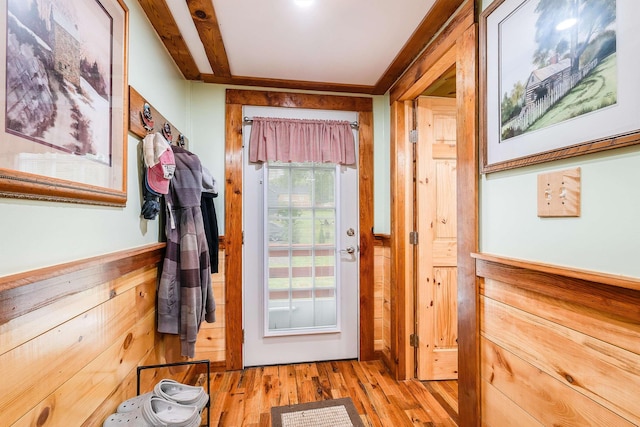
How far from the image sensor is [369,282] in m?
2.44

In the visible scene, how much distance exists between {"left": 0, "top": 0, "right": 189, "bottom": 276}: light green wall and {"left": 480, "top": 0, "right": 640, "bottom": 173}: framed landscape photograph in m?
1.52

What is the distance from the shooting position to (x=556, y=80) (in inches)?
36.3

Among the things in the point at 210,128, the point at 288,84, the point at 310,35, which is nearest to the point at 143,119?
the point at 210,128

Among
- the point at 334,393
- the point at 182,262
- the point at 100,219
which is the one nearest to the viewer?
the point at 100,219

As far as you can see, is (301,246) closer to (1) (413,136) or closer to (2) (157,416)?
(1) (413,136)

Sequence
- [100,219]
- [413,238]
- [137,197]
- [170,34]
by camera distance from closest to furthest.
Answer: [100,219] < [137,197] < [170,34] < [413,238]

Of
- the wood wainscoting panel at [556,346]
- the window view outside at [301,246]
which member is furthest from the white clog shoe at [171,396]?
the wood wainscoting panel at [556,346]

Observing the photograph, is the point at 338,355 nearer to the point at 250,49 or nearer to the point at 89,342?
the point at 89,342

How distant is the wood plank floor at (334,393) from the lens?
1.75 m

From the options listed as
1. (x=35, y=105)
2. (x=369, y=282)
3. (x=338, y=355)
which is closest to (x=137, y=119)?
(x=35, y=105)

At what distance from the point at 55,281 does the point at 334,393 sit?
1768 mm

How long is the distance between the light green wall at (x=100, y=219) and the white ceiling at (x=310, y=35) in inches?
8.4

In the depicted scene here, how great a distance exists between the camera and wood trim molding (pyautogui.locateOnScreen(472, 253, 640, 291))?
2.35 ft

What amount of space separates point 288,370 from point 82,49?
7.45 ft
